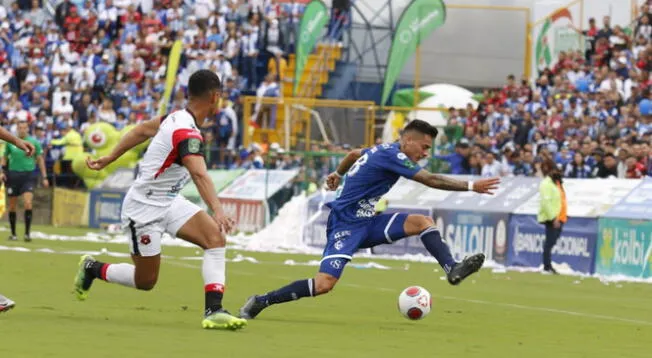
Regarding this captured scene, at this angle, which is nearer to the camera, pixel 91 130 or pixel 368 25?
pixel 91 130

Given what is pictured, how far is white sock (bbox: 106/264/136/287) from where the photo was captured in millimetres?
12516

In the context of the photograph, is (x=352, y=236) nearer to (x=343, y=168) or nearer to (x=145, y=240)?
(x=343, y=168)

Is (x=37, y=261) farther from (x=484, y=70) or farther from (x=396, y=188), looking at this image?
(x=484, y=70)

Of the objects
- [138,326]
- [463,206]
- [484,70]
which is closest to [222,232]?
[138,326]

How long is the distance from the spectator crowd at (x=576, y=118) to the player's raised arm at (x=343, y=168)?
47.5 ft

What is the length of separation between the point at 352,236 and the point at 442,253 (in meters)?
0.82

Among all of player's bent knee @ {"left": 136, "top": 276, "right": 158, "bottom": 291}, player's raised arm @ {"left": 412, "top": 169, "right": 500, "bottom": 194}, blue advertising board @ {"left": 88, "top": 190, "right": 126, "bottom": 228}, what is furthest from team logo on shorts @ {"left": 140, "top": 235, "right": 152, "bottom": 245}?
blue advertising board @ {"left": 88, "top": 190, "right": 126, "bottom": 228}

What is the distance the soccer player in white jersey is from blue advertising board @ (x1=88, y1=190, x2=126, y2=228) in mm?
25365

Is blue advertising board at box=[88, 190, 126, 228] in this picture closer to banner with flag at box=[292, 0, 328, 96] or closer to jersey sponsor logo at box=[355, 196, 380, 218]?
banner with flag at box=[292, 0, 328, 96]

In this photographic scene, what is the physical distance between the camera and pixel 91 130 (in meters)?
40.2

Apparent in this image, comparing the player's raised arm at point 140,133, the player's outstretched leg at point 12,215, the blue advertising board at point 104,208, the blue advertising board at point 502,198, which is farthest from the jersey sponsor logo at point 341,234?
the blue advertising board at point 104,208

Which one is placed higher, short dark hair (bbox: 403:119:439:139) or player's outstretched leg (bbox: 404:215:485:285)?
short dark hair (bbox: 403:119:439:139)

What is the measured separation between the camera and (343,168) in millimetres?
14312

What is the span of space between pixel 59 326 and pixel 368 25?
32093mm
